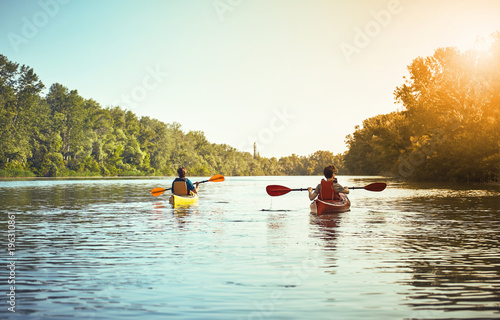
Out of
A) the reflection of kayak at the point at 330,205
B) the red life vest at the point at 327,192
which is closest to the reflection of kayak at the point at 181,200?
the reflection of kayak at the point at 330,205

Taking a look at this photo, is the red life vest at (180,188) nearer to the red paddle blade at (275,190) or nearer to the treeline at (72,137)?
the red paddle blade at (275,190)

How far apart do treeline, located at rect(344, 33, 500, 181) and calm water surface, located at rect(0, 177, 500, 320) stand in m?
35.3

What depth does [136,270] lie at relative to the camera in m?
8.27

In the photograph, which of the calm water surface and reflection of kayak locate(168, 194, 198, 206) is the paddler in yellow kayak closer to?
reflection of kayak locate(168, 194, 198, 206)

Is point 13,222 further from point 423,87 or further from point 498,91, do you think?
point 423,87

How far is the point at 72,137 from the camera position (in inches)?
3853

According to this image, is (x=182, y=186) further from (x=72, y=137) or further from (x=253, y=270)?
(x=72, y=137)

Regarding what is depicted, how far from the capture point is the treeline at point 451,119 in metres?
46.9

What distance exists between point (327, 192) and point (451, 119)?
37231 mm

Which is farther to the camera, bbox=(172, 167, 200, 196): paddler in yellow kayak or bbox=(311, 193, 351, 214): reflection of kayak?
bbox=(172, 167, 200, 196): paddler in yellow kayak

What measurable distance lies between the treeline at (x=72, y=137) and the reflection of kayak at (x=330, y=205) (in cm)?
7332

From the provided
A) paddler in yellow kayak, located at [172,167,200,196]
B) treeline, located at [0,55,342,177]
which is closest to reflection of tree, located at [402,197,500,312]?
paddler in yellow kayak, located at [172,167,200,196]

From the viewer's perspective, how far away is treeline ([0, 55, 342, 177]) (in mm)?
84312

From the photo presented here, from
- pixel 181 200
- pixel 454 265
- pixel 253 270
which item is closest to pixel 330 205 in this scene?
pixel 181 200
